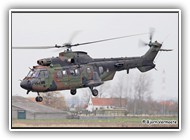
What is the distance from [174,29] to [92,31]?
1.07 metres

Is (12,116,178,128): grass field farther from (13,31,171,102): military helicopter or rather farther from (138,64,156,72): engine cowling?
(138,64,156,72): engine cowling

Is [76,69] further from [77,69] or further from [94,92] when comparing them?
[94,92]

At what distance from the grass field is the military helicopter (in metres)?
0.33

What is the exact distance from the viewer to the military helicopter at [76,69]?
6.46 m

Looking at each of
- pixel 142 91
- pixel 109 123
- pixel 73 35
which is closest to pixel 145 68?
pixel 142 91

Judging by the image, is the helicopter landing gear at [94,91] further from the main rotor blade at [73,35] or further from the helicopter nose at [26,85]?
the helicopter nose at [26,85]

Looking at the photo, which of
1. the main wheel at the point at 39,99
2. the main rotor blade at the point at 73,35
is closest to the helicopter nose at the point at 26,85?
the main wheel at the point at 39,99

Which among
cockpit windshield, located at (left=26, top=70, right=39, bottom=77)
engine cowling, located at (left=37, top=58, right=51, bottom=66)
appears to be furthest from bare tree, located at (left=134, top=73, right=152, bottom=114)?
cockpit windshield, located at (left=26, top=70, right=39, bottom=77)

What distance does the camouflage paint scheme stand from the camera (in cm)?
646

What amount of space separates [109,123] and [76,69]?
32.2 inches
